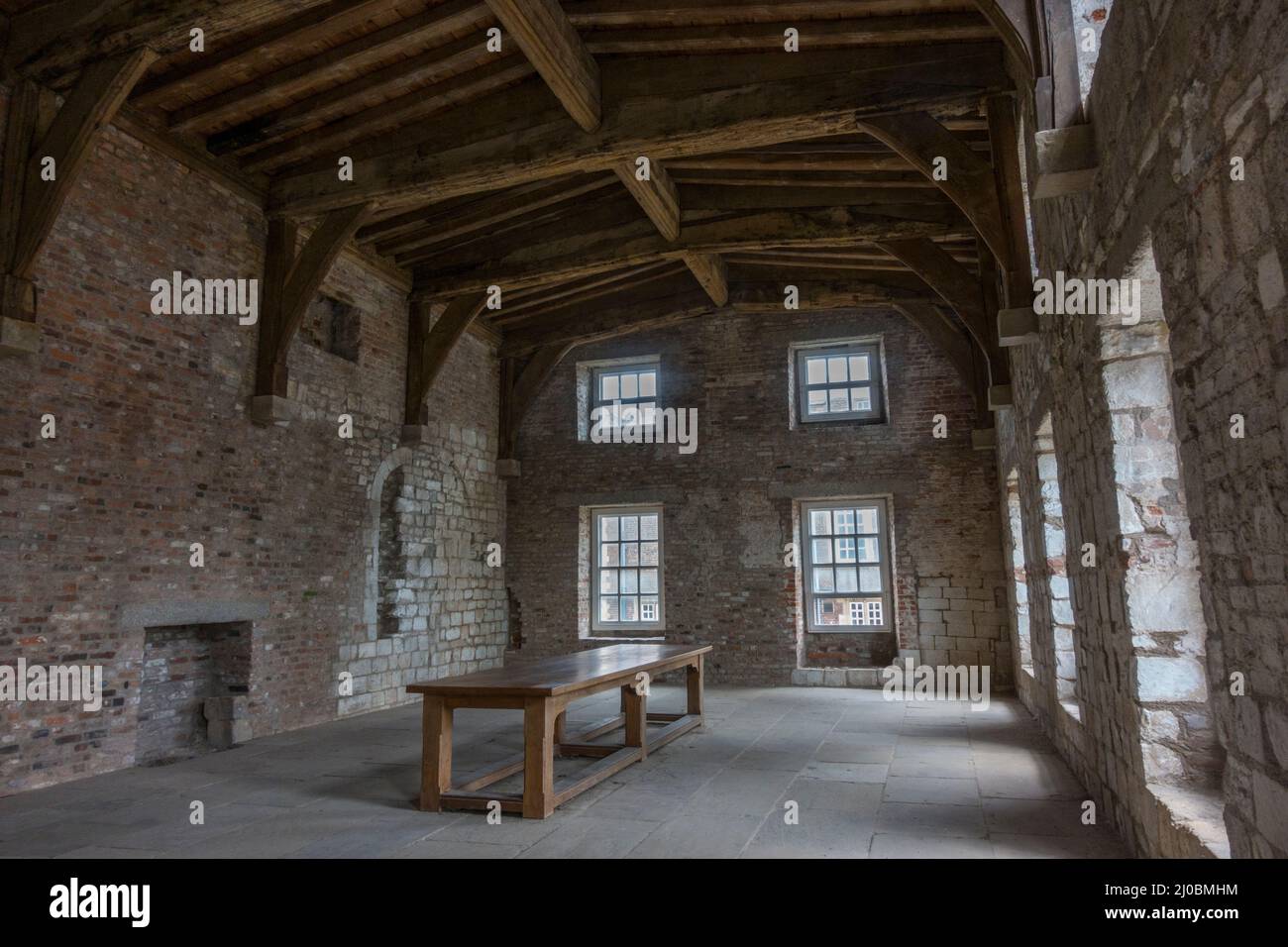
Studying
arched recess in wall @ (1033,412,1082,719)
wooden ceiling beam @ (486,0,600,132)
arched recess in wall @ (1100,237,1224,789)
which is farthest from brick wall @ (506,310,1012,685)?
arched recess in wall @ (1100,237,1224,789)

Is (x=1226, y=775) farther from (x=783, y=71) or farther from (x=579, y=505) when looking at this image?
(x=579, y=505)

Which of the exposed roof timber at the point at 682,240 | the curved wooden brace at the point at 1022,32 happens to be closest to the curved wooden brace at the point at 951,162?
the exposed roof timber at the point at 682,240

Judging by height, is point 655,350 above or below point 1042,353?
above

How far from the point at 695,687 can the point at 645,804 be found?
2.60 metres

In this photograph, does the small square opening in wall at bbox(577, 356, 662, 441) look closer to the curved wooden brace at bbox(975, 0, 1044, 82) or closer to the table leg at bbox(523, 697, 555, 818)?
the table leg at bbox(523, 697, 555, 818)

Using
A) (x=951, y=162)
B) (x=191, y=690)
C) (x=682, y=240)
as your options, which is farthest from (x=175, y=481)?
(x=951, y=162)

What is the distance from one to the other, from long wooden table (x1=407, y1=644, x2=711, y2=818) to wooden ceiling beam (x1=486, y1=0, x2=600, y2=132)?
3.77 meters

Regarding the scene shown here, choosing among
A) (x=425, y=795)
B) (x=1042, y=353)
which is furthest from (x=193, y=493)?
(x=1042, y=353)

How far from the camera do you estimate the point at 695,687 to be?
6.70m

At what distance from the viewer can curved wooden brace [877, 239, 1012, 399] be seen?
6.77m

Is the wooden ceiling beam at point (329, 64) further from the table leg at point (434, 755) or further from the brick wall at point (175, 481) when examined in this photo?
the table leg at point (434, 755)

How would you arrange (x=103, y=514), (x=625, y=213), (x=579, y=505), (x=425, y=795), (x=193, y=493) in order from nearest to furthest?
1. (x=425, y=795)
2. (x=103, y=514)
3. (x=193, y=493)
4. (x=625, y=213)
5. (x=579, y=505)

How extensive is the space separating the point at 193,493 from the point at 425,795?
3155 millimetres
